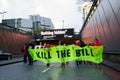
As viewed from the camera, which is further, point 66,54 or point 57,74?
point 66,54

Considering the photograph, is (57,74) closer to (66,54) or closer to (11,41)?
(66,54)

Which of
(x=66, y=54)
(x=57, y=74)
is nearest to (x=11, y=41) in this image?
(x=66, y=54)

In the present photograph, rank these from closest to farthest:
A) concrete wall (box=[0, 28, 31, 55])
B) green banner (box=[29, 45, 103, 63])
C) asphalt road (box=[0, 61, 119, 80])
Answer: asphalt road (box=[0, 61, 119, 80]) < green banner (box=[29, 45, 103, 63]) < concrete wall (box=[0, 28, 31, 55])

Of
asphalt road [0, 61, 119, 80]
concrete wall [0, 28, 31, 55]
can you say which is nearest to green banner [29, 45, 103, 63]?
asphalt road [0, 61, 119, 80]

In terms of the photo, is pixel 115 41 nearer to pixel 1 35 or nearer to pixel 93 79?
pixel 93 79

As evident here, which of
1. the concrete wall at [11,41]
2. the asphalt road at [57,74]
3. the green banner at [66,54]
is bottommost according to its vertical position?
the asphalt road at [57,74]

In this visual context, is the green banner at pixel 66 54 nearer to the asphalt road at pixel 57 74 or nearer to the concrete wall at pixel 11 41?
the asphalt road at pixel 57 74

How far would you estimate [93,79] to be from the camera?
42.9 feet

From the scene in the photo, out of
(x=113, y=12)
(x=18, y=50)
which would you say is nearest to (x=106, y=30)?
(x=113, y=12)

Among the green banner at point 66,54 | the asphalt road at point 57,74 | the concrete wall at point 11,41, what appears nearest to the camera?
the asphalt road at point 57,74

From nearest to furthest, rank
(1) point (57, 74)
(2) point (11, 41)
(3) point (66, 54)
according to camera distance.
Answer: (1) point (57, 74), (3) point (66, 54), (2) point (11, 41)

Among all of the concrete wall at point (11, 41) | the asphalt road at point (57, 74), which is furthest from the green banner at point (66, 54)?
the concrete wall at point (11, 41)

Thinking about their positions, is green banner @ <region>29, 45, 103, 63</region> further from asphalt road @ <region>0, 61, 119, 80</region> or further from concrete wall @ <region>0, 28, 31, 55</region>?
concrete wall @ <region>0, 28, 31, 55</region>

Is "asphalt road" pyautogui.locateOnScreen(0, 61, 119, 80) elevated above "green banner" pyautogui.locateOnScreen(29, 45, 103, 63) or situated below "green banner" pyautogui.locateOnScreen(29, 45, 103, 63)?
below
